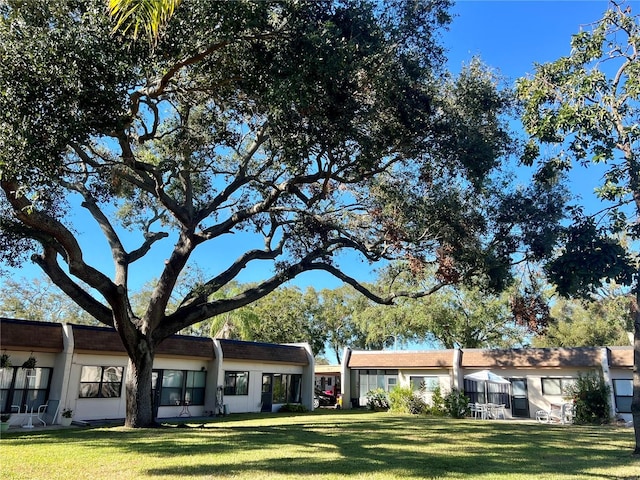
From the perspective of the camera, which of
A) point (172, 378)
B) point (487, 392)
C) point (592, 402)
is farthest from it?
point (487, 392)

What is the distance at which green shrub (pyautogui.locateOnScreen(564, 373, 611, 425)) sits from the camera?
21.5m

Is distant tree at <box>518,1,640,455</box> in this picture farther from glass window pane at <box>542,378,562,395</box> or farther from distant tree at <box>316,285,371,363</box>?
distant tree at <box>316,285,371,363</box>

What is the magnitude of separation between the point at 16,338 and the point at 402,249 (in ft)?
44.4

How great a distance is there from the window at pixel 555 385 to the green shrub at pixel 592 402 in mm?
1883

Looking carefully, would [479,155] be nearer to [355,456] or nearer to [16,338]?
[355,456]

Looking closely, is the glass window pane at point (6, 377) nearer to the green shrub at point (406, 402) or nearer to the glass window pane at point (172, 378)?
the glass window pane at point (172, 378)

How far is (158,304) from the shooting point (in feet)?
50.4

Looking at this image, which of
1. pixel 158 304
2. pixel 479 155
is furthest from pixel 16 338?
pixel 479 155

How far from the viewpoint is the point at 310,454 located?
11.0 meters

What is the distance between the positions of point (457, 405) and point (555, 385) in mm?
5017

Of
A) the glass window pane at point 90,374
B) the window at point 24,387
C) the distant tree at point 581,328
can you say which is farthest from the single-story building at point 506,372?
the window at point 24,387

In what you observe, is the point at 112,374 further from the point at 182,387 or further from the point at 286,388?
the point at 286,388

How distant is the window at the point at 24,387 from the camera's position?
17.5m

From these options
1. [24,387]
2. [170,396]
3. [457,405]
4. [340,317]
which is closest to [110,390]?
[170,396]
